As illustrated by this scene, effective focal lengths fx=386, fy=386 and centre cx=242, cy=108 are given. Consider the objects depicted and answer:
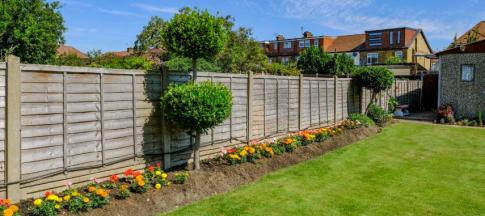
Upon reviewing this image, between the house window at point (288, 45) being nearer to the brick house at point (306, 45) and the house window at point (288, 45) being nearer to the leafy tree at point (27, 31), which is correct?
the brick house at point (306, 45)

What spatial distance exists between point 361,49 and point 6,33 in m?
40.3

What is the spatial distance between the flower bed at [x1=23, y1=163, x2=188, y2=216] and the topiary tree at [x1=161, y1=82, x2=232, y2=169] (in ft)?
2.76

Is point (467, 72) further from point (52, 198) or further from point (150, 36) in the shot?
point (150, 36)

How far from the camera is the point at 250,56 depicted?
94.1 feet

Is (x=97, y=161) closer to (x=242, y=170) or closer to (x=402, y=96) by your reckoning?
(x=242, y=170)

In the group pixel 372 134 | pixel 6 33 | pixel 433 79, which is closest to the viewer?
pixel 372 134

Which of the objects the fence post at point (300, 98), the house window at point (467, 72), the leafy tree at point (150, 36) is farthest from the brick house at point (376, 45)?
the fence post at point (300, 98)

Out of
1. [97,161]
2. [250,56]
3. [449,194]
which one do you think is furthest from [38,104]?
[250,56]

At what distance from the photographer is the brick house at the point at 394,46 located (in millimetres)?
46250

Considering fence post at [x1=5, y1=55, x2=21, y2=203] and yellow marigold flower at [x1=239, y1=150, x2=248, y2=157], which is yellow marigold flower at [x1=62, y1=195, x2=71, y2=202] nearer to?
fence post at [x1=5, y1=55, x2=21, y2=203]

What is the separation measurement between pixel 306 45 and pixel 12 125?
54673 mm

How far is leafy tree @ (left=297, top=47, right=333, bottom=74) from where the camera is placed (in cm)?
2736

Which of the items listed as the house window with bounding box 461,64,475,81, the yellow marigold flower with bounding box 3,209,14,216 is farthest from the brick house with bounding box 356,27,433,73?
the yellow marigold flower with bounding box 3,209,14,216

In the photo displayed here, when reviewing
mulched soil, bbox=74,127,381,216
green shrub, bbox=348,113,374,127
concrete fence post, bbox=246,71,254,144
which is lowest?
mulched soil, bbox=74,127,381,216
